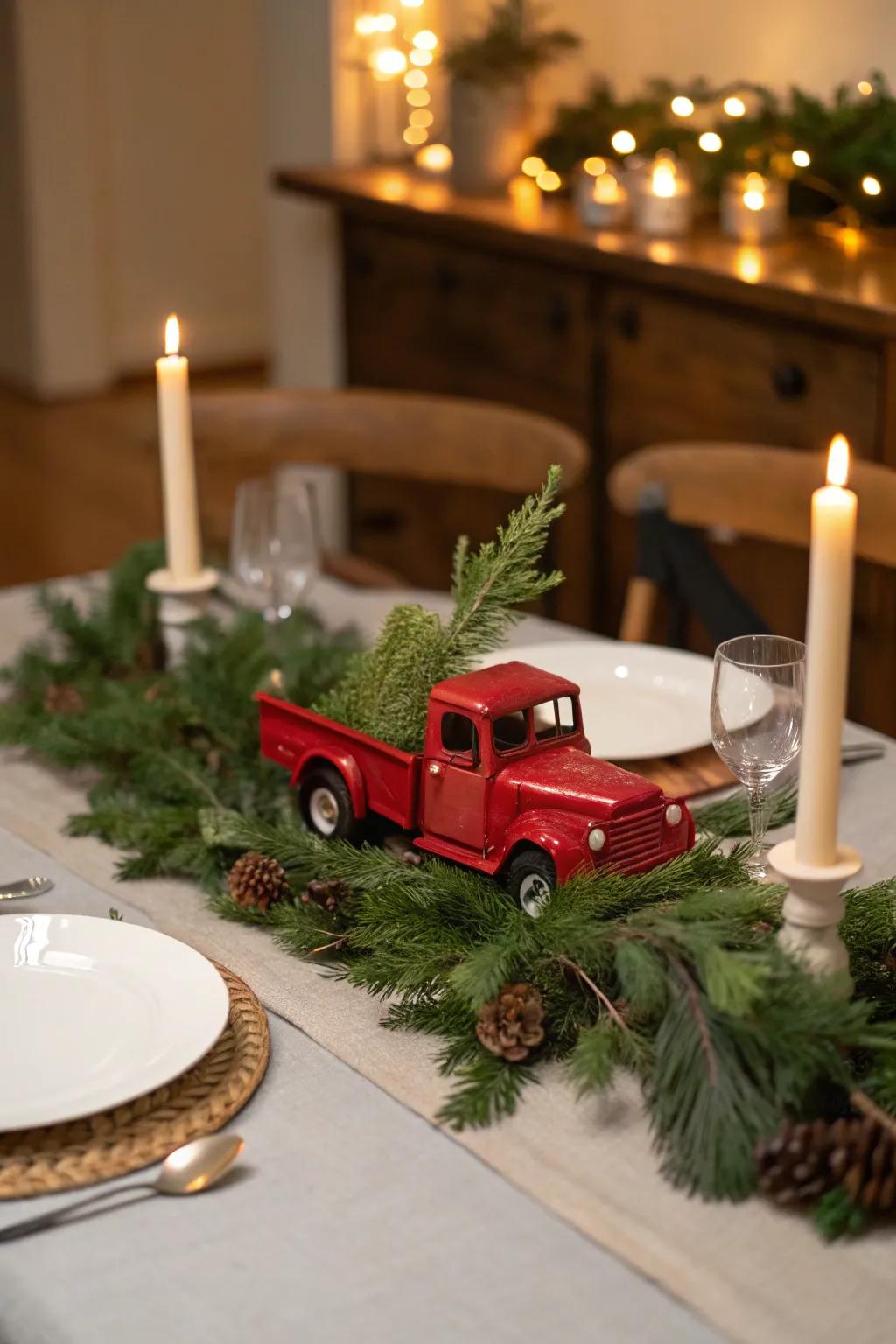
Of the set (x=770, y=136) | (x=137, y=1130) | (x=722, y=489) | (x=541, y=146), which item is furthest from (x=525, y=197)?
(x=137, y=1130)

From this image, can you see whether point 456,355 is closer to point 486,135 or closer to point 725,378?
point 486,135

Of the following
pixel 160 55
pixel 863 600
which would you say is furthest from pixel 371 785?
pixel 160 55

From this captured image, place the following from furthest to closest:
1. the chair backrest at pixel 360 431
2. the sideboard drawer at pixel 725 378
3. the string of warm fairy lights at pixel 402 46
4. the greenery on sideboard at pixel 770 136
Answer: the string of warm fairy lights at pixel 402 46 < the greenery on sideboard at pixel 770 136 < the sideboard drawer at pixel 725 378 < the chair backrest at pixel 360 431

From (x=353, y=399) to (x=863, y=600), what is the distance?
2.47 ft

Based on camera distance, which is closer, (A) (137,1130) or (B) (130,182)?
(A) (137,1130)

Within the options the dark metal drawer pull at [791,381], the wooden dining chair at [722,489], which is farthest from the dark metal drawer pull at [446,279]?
the wooden dining chair at [722,489]

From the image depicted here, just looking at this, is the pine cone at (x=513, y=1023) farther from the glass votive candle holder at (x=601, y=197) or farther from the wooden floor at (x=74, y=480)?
the wooden floor at (x=74, y=480)

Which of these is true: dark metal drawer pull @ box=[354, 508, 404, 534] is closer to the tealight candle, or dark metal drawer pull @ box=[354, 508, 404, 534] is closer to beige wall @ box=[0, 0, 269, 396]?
the tealight candle

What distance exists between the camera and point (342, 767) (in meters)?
1.05

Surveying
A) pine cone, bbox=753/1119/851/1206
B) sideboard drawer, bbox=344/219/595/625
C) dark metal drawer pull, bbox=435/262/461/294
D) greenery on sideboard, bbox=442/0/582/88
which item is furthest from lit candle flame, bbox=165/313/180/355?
greenery on sideboard, bbox=442/0/582/88

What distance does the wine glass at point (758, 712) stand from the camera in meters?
0.95

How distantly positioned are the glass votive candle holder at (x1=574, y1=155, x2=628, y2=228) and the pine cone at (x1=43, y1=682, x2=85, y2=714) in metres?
1.57

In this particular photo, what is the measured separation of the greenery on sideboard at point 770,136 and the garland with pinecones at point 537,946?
1.53 meters

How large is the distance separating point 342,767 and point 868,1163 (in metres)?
0.44
